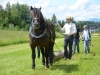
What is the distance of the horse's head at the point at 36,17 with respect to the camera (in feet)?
28.9

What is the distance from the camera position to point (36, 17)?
8969mm

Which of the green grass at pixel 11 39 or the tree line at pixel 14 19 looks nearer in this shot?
the green grass at pixel 11 39

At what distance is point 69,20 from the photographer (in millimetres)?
12242

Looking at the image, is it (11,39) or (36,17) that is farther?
(11,39)

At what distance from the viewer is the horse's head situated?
8.80m

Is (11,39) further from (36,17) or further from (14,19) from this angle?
(14,19)

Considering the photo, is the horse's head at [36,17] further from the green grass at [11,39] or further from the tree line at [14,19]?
the tree line at [14,19]

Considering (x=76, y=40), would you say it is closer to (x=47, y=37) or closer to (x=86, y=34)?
(x=86, y=34)

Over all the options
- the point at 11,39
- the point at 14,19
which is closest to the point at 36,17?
the point at 11,39

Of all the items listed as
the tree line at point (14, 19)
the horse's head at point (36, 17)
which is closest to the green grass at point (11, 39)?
A: the horse's head at point (36, 17)

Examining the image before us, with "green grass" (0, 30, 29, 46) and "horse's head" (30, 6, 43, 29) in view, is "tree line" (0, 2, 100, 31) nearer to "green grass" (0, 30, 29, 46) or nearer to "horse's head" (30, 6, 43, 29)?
"green grass" (0, 30, 29, 46)

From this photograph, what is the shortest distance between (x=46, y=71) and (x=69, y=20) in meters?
3.66

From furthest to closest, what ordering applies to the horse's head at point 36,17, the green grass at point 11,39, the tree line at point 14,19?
the tree line at point 14,19 < the green grass at point 11,39 < the horse's head at point 36,17

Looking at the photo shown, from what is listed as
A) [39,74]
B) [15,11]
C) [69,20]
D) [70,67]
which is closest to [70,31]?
[69,20]
